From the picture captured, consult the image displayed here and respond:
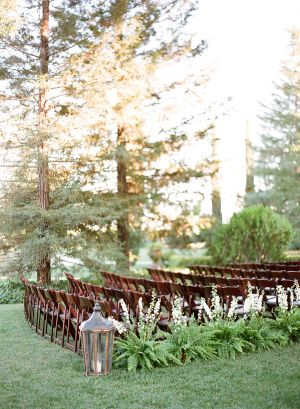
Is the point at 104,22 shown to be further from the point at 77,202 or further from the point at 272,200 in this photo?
the point at 272,200

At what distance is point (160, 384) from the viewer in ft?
21.5

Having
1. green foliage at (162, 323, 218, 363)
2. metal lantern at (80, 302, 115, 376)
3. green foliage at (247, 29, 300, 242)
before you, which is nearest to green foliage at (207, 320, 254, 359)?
green foliage at (162, 323, 218, 363)

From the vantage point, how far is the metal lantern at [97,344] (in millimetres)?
6937

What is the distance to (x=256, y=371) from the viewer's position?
6977 mm

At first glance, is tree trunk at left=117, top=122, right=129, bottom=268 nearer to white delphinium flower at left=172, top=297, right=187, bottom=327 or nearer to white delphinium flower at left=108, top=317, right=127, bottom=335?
white delphinium flower at left=172, top=297, right=187, bottom=327

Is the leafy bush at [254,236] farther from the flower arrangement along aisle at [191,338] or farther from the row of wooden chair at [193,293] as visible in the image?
the flower arrangement along aisle at [191,338]

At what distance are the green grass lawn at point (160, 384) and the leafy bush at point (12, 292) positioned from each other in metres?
8.15

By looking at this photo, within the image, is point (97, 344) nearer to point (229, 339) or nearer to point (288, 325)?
point (229, 339)

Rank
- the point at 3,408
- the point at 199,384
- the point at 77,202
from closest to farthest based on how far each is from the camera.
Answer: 1. the point at 3,408
2. the point at 199,384
3. the point at 77,202

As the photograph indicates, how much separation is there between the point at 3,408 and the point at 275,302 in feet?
19.8

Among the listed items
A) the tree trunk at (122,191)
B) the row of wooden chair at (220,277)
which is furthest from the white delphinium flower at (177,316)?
the tree trunk at (122,191)

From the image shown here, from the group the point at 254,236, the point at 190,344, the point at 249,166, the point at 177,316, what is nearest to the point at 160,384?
the point at 190,344

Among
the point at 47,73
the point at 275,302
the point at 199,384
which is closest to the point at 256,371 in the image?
the point at 199,384

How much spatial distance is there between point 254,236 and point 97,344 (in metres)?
15.2
